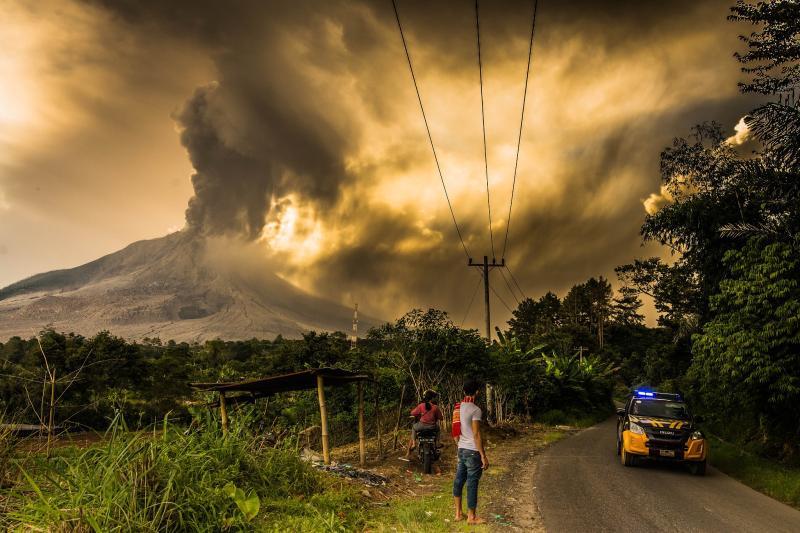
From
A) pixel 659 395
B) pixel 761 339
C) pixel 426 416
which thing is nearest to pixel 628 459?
pixel 659 395

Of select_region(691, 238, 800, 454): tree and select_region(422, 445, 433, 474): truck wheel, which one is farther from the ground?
select_region(691, 238, 800, 454): tree

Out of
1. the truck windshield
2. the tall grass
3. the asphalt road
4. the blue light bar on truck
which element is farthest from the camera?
the blue light bar on truck

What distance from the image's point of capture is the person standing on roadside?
7.43 metres

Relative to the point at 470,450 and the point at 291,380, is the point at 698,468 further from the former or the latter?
the point at 291,380

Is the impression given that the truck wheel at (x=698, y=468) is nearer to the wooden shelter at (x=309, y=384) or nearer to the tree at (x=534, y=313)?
the wooden shelter at (x=309, y=384)

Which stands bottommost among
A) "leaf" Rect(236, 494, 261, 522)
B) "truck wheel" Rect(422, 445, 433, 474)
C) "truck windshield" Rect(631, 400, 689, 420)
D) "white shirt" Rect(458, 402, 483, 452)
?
"truck wheel" Rect(422, 445, 433, 474)

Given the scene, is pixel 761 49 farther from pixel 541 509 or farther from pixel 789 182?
pixel 541 509

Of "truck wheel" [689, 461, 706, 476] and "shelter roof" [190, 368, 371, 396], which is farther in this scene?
"shelter roof" [190, 368, 371, 396]

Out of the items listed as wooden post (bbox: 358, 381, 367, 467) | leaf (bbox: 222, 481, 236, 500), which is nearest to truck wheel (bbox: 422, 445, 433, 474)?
wooden post (bbox: 358, 381, 367, 467)

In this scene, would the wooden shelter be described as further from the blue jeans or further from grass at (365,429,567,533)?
the blue jeans

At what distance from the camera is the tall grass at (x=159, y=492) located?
198 inches

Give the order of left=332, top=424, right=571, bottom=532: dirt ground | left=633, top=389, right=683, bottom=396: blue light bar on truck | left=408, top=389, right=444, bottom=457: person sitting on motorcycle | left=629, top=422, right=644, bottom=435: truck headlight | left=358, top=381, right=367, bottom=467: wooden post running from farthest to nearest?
left=633, top=389, right=683, bottom=396: blue light bar on truck → left=358, top=381, right=367, bottom=467: wooden post → left=408, top=389, right=444, bottom=457: person sitting on motorcycle → left=629, top=422, right=644, bottom=435: truck headlight → left=332, top=424, right=571, bottom=532: dirt ground

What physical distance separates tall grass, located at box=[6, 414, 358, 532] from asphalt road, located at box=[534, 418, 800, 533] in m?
4.02

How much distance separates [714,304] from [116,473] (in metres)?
15.8
